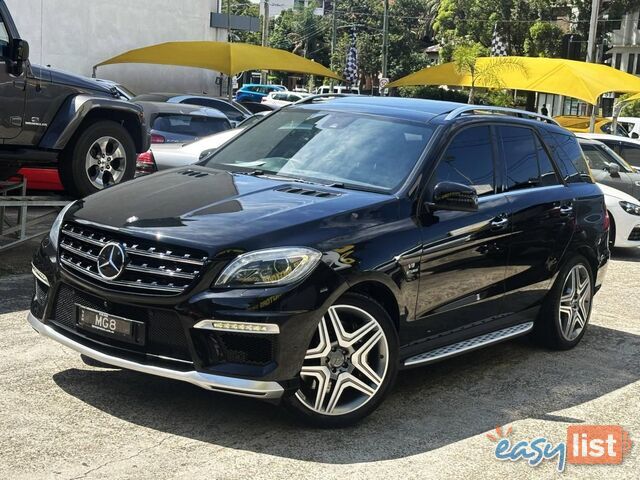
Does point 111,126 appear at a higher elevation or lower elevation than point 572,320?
higher

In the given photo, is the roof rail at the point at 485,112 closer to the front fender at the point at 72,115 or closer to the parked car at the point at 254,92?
the front fender at the point at 72,115

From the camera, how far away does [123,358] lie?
188 inches

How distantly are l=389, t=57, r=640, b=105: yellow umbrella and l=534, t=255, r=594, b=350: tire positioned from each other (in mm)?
18211

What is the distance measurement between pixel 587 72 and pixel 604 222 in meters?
19.4

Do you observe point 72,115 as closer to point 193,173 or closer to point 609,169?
point 193,173

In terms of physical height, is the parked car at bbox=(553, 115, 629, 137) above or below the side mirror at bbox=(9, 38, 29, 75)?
below

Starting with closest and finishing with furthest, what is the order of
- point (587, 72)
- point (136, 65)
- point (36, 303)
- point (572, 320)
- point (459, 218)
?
point (36, 303) → point (459, 218) → point (572, 320) → point (587, 72) → point (136, 65)

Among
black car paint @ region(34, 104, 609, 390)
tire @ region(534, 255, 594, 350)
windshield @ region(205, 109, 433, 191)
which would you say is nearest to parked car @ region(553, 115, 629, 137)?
tire @ region(534, 255, 594, 350)

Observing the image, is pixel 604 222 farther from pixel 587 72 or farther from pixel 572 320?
pixel 587 72

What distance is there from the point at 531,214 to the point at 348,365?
2197 millimetres

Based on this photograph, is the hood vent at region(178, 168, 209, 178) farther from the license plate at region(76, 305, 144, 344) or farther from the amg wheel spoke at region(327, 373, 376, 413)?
the amg wheel spoke at region(327, 373, 376, 413)

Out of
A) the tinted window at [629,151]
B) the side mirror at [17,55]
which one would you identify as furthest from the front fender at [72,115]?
the tinted window at [629,151]

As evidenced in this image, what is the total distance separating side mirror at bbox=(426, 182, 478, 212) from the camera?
18.3ft

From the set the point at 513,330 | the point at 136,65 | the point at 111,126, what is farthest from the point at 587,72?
the point at 513,330
